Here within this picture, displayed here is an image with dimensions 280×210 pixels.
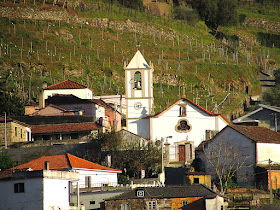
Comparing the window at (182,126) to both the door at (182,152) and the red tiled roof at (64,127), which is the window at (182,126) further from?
the red tiled roof at (64,127)

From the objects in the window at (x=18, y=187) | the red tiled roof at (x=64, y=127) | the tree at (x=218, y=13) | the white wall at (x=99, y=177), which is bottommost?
the window at (x=18, y=187)

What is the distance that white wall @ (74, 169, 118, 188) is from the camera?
53094 mm

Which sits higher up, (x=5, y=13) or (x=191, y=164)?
(x=5, y=13)

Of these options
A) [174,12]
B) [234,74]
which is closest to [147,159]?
[234,74]

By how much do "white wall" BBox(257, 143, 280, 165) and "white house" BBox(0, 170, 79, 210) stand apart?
1948cm

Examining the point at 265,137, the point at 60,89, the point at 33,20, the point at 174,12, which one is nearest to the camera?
the point at 265,137

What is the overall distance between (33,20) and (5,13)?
5.05m

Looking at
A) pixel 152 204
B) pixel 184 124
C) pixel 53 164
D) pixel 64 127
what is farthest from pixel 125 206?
pixel 184 124

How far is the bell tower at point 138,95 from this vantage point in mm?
76312

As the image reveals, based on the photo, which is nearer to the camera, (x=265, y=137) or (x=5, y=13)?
(x=265, y=137)

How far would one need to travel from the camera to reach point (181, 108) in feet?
244

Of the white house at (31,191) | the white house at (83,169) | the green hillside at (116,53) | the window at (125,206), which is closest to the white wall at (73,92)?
the green hillside at (116,53)

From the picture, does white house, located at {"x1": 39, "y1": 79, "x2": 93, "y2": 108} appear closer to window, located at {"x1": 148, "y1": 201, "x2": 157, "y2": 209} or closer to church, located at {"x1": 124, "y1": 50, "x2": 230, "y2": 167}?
church, located at {"x1": 124, "y1": 50, "x2": 230, "y2": 167}

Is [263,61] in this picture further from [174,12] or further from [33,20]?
[33,20]
